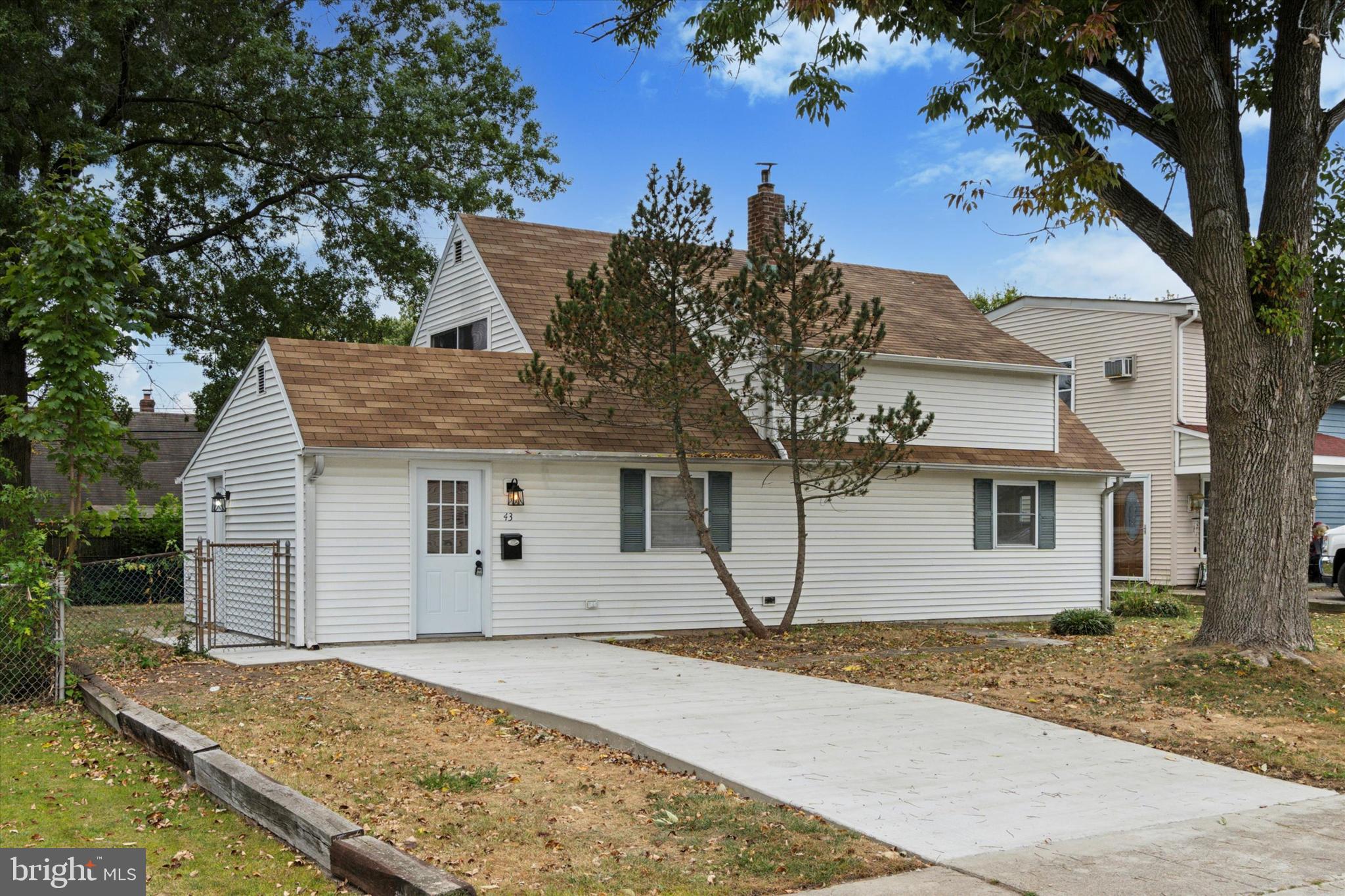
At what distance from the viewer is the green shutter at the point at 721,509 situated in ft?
55.2

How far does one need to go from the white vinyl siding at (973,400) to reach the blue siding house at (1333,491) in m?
12.2

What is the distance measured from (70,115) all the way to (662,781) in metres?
17.8

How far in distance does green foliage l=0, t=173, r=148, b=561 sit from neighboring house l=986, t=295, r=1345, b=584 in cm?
2065

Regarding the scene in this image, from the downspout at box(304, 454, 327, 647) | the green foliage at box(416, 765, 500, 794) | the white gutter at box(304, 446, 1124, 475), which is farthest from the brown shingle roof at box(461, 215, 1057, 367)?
the green foliage at box(416, 765, 500, 794)

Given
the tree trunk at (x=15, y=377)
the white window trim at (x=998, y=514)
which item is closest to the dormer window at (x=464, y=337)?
the tree trunk at (x=15, y=377)

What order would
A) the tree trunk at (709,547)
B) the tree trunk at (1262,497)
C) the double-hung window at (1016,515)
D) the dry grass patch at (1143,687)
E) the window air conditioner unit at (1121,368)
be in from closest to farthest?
1. the dry grass patch at (1143,687)
2. the tree trunk at (1262,497)
3. the tree trunk at (709,547)
4. the double-hung window at (1016,515)
5. the window air conditioner unit at (1121,368)

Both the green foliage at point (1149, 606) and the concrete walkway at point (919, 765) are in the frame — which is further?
the green foliage at point (1149, 606)

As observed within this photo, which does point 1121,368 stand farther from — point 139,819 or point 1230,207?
point 139,819

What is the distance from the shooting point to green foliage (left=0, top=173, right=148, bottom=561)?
10.5 meters

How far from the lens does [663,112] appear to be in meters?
17.7

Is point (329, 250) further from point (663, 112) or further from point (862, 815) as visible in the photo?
point (862, 815)

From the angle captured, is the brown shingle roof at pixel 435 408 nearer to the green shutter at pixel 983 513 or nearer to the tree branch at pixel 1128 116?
the green shutter at pixel 983 513

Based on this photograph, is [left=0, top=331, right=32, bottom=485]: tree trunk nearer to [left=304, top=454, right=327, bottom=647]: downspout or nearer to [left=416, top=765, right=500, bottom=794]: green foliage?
[left=304, top=454, right=327, bottom=647]: downspout

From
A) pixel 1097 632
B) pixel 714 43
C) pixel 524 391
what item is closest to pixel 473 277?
pixel 524 391
